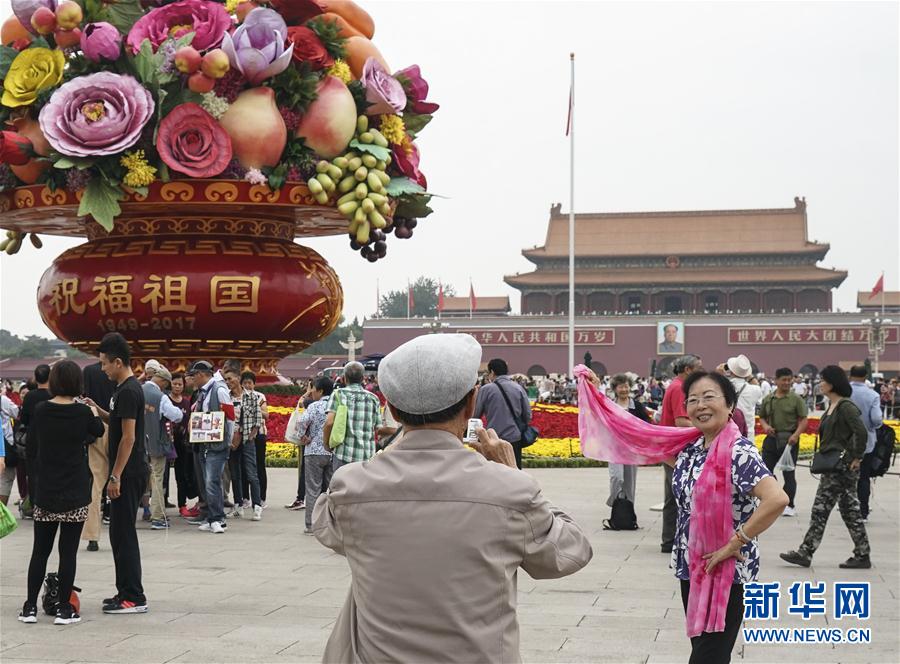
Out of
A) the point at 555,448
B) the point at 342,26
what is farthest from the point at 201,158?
the point at 555,448

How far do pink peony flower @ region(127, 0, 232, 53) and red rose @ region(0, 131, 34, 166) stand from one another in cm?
136

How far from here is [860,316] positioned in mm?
44406

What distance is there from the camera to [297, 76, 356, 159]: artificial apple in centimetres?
1096

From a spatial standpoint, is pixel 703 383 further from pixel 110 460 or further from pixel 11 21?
pixel 11 21

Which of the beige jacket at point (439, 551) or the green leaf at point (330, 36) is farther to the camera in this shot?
the green leaf at point (330, 36)

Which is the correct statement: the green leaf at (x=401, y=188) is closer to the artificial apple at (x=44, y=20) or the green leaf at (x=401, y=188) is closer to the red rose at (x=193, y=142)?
the red rose at (x=193, y=142)

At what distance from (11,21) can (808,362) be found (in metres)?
37.0

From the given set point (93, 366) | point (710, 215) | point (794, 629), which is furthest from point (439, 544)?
point (710, 215)

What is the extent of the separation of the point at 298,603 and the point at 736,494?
2.76 m

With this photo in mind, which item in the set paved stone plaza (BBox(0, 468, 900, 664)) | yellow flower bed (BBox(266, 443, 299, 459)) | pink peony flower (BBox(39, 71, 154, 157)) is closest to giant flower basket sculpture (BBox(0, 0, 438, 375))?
pink peony flower (BBox(39, 71, 154, 157))

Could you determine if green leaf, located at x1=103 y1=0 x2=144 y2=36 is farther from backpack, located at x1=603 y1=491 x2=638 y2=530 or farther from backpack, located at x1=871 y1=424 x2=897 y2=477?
backpack, located at x1=871 y1=424 x2=897 y2=477

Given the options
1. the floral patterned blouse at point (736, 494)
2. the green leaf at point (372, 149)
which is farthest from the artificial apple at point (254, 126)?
the floral patterned blouse at point (736, 494)

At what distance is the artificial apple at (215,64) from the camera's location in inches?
408

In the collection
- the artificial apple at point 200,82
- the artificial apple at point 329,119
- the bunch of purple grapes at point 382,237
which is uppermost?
the artificial apple at point 200,82
